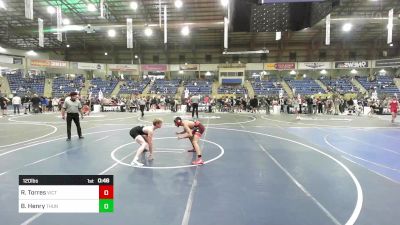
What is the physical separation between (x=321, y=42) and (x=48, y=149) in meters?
39.4

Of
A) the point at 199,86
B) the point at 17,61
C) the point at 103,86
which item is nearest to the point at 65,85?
the point at 103,86

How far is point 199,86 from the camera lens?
Result: 39312 millimetres

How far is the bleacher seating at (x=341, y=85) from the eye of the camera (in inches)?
1444

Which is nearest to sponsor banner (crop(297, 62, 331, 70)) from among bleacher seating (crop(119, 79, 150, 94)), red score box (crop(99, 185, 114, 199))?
bleacher seating (crop(119, 79, 150, 94))

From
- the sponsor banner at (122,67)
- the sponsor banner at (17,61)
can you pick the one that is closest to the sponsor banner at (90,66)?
the sponsor banner at (122,67)

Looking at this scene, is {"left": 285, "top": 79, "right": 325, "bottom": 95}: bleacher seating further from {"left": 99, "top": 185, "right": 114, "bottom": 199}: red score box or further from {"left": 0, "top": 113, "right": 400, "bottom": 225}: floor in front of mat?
{"left": 99, "top": 185, "right": 114, "bottom": 199}: red score box

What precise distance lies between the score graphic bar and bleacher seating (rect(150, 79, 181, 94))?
35.4 meters

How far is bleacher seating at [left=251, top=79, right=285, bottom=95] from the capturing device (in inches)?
1447

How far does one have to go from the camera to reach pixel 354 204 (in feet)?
13.4

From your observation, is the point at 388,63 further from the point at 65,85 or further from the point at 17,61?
the point at 17,61

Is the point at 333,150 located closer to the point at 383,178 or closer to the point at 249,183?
the point at 383,178

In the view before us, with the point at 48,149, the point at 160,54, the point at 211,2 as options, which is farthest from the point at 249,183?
the point at 160,54

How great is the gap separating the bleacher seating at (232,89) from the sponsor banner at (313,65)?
29.5ft

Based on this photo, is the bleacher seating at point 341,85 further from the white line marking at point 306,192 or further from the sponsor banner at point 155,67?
the white line marking at point 306,192
